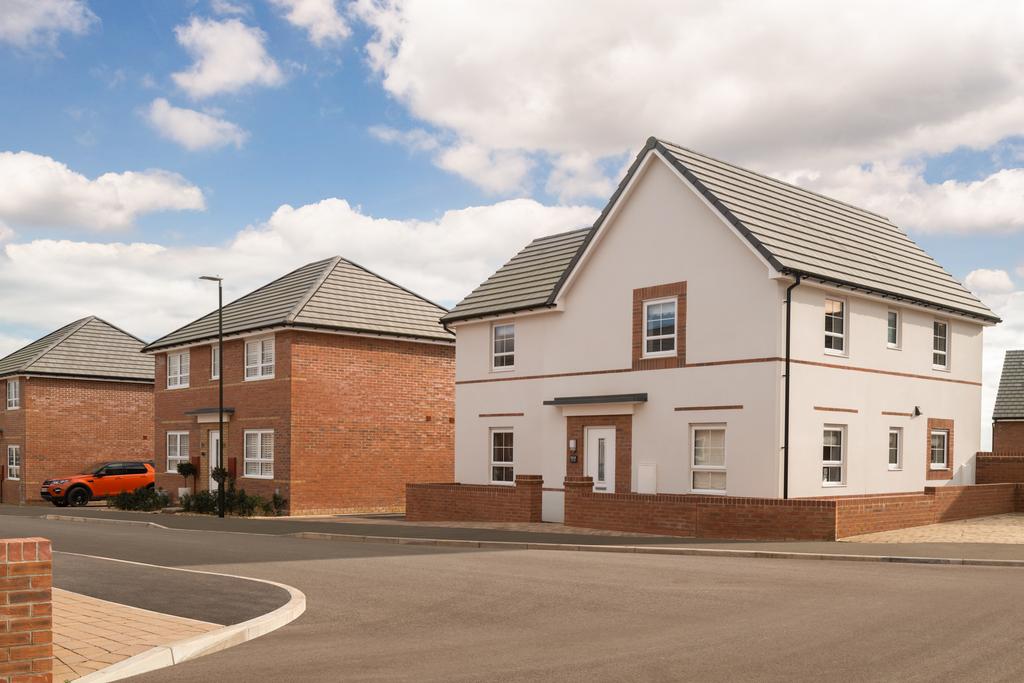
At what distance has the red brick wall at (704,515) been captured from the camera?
797 inches

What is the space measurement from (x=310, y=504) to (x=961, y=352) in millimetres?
20279

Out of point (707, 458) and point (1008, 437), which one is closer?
point (707, 458)

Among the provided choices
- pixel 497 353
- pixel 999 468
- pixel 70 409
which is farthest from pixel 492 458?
pixel 70 409

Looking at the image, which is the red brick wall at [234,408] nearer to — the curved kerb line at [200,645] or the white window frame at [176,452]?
the white window frame at [176,452]

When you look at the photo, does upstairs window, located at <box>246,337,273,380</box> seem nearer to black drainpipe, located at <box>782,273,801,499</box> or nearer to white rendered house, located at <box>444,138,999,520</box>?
white rendered house, located at <box>444,138,999,520</box>

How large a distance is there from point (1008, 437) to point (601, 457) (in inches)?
1056

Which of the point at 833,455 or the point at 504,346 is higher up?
the point at 504,346

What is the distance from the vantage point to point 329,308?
1363 inches

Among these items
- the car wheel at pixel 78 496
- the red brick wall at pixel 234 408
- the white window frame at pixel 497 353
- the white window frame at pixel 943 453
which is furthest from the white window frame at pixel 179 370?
the white window frame at pixel 943 453

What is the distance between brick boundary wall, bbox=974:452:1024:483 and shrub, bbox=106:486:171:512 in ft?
89.1

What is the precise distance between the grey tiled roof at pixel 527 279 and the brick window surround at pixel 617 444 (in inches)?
139

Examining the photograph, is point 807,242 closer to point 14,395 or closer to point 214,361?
point 214,361

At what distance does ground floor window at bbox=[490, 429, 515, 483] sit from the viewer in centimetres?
2936

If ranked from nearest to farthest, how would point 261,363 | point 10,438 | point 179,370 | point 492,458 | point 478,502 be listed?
point 478,502, point 492,458, point 261,363, point 179,370, point 10,438
